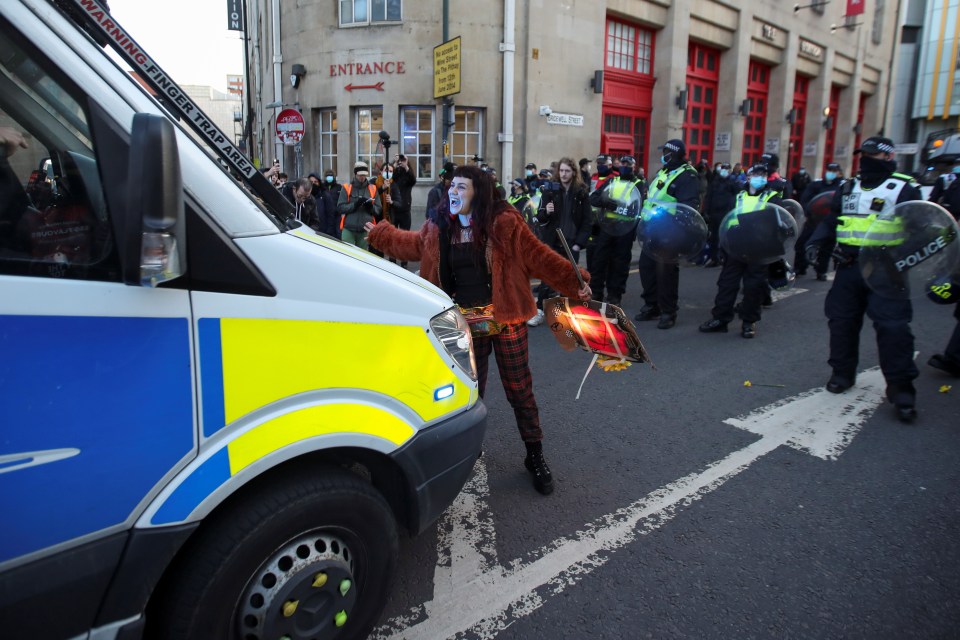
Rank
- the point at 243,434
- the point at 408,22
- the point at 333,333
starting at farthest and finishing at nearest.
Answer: the point at 408,22 → the point at 333,333 → the point at 243,434

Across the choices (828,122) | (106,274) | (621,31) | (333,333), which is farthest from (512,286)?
(828,122)

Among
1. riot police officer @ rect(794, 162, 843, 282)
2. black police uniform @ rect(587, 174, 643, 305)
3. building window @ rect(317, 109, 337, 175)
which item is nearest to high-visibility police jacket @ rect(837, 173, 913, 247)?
black police uniform @ rect(587, 174, 643, 305)

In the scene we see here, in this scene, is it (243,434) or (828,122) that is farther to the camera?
(828,122)

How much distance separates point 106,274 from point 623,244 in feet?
22.5

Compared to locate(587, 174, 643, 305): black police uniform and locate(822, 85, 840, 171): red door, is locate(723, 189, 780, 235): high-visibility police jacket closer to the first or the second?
locate(587, 174, 643, 305): black police uniform

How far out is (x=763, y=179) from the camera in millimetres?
6633

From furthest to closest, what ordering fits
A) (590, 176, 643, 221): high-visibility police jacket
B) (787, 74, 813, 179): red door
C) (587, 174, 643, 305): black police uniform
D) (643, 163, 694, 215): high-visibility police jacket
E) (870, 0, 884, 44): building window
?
(870, 0, 884, 44): building window < (787, 74, 813, 179): red door < (587, 174, 643, 305): black police uniform < (590, 176, 643, 221): high-visibility police jacket < (643, 163, 694, 215): high-visibility police jacket

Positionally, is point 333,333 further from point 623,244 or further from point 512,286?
point 623,244

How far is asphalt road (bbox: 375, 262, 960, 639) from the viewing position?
95.4 inches

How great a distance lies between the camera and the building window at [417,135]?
15.9 meters

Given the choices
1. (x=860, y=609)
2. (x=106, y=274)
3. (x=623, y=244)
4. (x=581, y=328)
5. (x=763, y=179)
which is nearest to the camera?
(x=106, y=274)

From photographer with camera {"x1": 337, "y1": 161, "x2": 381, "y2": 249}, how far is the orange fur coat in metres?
6.01

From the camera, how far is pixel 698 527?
3.03 metres

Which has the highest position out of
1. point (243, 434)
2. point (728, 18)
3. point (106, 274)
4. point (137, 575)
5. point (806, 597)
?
point (728, 18)
